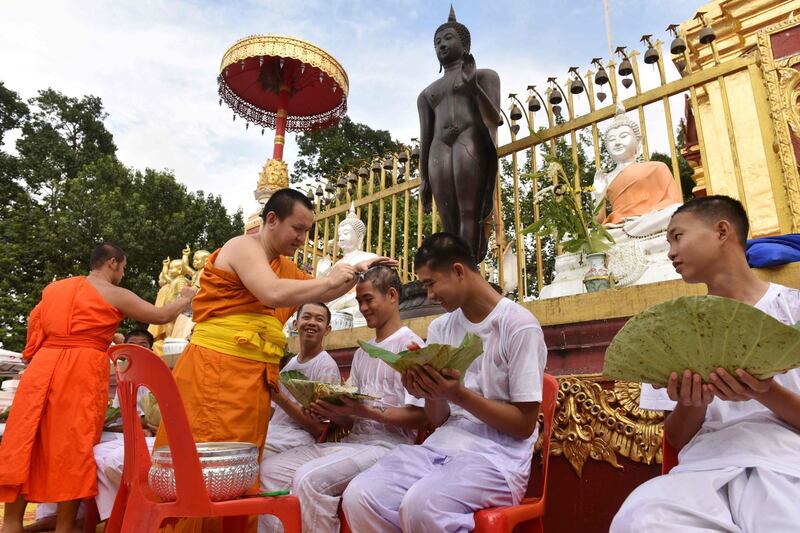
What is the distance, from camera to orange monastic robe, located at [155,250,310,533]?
2.22 meters

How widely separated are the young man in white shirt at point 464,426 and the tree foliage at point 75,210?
15818 millimetres

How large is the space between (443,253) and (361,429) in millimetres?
1009

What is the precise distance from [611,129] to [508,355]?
10.6ft

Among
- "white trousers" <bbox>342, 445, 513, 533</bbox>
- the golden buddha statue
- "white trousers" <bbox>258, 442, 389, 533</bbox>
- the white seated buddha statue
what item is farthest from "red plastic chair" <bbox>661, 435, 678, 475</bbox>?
the golden buddha statue

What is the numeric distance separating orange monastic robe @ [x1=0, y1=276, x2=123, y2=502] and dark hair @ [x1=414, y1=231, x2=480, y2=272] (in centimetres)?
225

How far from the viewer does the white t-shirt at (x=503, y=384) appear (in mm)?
1812

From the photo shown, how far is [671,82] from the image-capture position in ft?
12.4

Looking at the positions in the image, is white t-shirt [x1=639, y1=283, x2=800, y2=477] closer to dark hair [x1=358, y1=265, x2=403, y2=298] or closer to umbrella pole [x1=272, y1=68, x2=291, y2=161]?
dark hair [x1=358, y1=265, x2=403, y2=298]

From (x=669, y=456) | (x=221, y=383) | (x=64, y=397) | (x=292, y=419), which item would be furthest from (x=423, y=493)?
(x=64, y=397)

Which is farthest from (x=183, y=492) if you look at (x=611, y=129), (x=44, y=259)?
(x=44, y=259)

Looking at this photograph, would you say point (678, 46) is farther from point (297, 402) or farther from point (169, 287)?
point (169, 287)

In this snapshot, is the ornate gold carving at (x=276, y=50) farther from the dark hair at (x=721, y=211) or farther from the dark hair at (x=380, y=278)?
the dark hair at (x=721, y=211)

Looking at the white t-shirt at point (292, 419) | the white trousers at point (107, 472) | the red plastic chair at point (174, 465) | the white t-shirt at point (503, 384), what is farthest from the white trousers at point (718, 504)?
the white trousers at point (107, 472)

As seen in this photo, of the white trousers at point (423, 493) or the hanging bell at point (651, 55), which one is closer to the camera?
the white trousers at point (423, 493)
